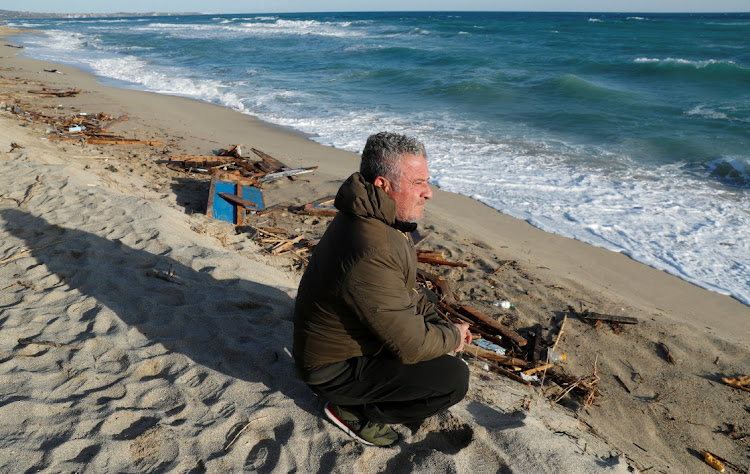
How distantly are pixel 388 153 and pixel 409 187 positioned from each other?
0.21 metres

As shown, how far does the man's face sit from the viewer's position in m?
2.49

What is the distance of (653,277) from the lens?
601 centimetres

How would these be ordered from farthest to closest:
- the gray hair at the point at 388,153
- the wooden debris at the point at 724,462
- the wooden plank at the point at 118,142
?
1. the wooden plank at the point at 118,142
2. the wooden debris at the point at 724,462
3. the gray hair at the point at 388,153

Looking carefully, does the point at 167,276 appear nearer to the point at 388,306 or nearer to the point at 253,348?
the point at 253,348

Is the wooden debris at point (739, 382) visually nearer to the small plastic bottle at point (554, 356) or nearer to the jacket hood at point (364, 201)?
the small plastic bottle at point (554, 356)

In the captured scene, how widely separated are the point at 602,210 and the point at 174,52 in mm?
32012

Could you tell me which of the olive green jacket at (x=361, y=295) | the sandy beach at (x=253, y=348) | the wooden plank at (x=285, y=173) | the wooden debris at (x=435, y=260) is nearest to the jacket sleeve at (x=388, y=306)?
the olive green jacket at (x=361, y=295)

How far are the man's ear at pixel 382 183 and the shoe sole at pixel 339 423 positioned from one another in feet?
4.53

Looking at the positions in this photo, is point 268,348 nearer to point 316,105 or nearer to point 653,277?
point 653,277

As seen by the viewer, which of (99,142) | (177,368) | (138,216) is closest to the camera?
(177,368)

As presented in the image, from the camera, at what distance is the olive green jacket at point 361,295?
2.36m

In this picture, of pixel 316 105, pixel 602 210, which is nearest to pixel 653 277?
pixel 602 210

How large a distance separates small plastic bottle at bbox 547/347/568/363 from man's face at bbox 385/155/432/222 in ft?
8.22

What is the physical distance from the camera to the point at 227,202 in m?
6.92
